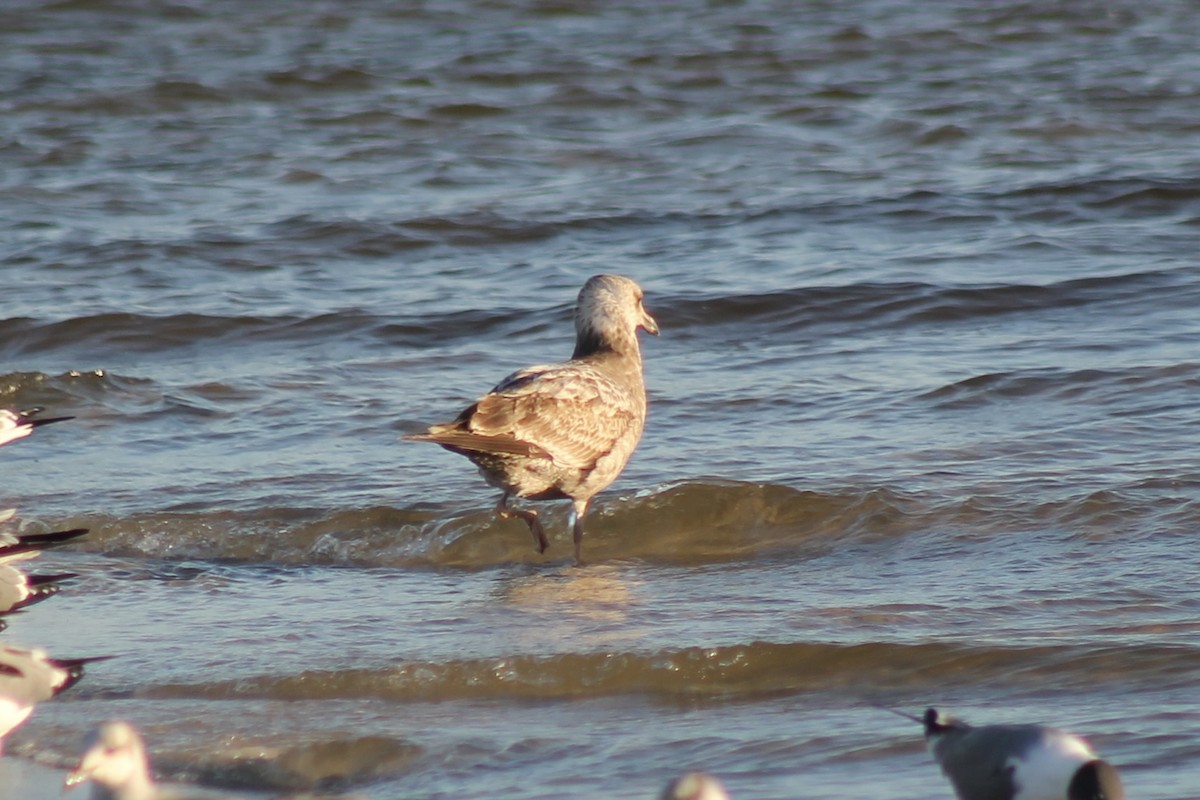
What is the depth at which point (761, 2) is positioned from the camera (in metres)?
22.6

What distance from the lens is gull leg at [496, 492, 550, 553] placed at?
742 centimetres

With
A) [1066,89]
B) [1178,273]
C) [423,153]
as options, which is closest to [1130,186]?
[1178,273]

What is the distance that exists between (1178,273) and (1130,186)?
2.55 m

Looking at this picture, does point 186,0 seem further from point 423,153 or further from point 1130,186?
point 1130,186

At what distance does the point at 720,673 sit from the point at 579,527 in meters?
2.09

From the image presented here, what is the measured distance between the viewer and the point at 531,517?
741 centimetres

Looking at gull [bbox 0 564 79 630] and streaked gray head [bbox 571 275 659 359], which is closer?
gull [bbox 0 564 79 630]

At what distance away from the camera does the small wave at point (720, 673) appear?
5293 mm

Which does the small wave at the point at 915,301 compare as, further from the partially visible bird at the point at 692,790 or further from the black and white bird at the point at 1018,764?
the partially visible bird at the point at 692,790

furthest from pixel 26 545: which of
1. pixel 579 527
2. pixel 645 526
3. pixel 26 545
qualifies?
pixel 645 526

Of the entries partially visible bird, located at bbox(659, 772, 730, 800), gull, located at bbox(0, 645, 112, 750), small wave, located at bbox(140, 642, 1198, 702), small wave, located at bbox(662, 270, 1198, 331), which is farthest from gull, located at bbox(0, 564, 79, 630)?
small wave, located at bbox(662, 270, 1198, 331)

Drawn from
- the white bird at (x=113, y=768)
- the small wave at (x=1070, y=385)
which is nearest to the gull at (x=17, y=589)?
the white bird at (x=113, y=768)

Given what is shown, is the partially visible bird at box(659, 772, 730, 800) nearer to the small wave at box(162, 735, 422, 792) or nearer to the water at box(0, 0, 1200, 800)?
the water at box(0, 0, 1200, 800)

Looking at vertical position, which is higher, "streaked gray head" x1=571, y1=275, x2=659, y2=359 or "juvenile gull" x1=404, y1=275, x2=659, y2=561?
"streaked gray head" x1=571, y1=275, x2=659, y2=359
